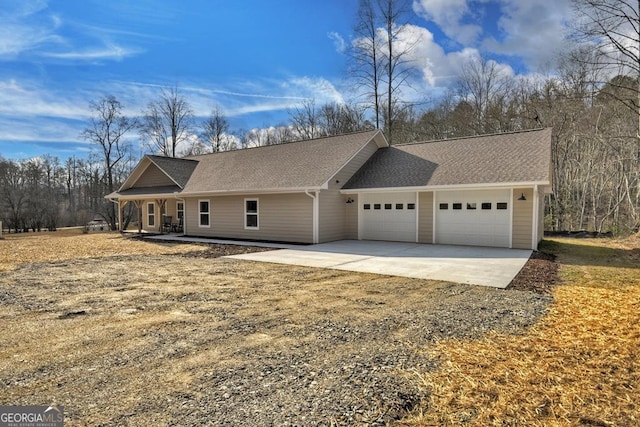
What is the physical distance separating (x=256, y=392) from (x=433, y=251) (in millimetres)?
9101

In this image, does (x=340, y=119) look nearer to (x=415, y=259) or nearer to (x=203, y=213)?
(x=203, y=213)

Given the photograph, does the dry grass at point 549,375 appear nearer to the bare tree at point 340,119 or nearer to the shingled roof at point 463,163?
the shingled roof at point 463,163

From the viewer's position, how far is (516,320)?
448 centimetres

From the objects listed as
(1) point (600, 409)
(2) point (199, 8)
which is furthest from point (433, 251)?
(2) point (199, 8)

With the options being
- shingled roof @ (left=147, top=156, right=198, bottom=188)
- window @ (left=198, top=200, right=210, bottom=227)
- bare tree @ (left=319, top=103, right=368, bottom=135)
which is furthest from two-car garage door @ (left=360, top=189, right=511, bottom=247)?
bare tree @ (left=319, top=103, right=368, bottom=135)

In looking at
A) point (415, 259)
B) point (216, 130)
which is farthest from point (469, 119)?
point (216, 130)

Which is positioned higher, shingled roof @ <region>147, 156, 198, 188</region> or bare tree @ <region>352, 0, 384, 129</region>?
bare tree @ <region>352, 0, 384, 129</region>

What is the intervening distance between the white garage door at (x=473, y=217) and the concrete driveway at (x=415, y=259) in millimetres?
549

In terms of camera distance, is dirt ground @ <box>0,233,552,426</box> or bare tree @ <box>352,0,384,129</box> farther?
bare tree @ <box>352,0,384,129</box>

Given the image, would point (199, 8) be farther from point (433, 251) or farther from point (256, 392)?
point (256, 392)

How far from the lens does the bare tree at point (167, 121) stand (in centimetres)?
3167

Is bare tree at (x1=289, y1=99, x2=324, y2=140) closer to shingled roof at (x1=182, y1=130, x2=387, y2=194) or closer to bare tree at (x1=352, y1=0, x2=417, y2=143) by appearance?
bare tree at (x1=352, y1=0, x2=417, y2=143)

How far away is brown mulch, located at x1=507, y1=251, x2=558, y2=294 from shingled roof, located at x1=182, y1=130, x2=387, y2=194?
7058 millimetres

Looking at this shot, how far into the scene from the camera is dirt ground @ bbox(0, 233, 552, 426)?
2.55 m
